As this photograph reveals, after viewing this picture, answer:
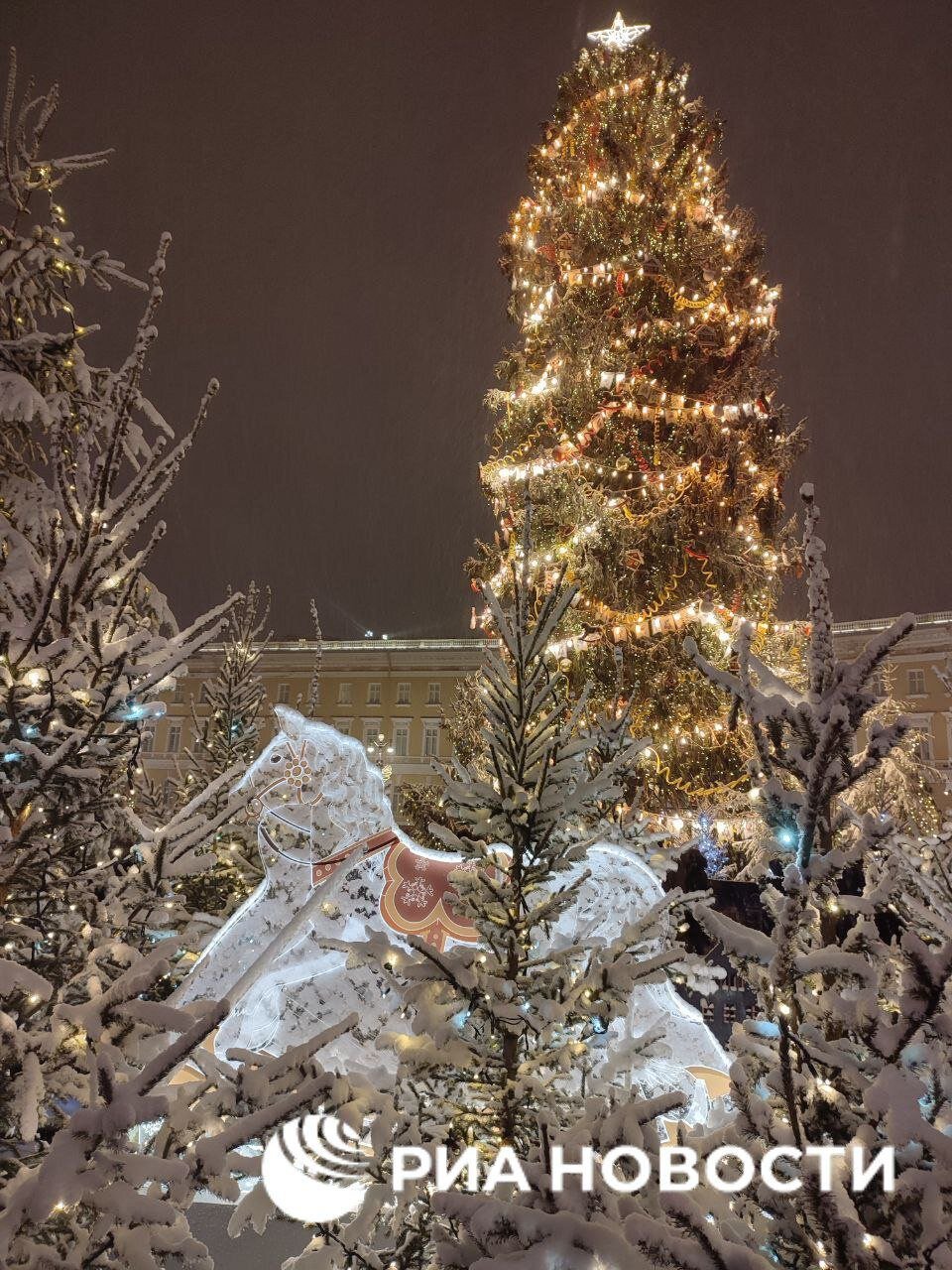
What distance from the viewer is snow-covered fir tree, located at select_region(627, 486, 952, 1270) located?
5.72 feet

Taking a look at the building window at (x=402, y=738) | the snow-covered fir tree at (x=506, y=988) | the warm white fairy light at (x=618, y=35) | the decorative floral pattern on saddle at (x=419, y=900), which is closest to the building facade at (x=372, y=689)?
the building window at (x=402, y=738)

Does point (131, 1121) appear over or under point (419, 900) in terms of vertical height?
over

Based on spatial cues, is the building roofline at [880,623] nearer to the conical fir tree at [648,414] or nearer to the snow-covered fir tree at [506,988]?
the conical fir tree at [648,414]

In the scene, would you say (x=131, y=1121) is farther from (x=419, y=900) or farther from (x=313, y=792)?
(x=313, y=792)

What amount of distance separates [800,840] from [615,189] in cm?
1519

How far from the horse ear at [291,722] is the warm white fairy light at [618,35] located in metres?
16.1

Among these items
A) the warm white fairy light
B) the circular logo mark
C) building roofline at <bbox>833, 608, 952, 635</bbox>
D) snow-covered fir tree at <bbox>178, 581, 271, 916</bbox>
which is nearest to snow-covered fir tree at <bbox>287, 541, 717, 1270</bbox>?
the circular logo mark

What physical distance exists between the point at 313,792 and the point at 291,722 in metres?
0.62

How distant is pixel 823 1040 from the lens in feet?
7.36

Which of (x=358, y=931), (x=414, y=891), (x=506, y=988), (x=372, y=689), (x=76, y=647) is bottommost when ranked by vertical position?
(x=372, y=689)

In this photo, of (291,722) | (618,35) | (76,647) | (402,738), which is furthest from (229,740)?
(402,738)

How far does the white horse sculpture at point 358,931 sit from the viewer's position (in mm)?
5445

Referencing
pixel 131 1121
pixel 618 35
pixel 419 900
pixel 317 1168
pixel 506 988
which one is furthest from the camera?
pixel 618 35

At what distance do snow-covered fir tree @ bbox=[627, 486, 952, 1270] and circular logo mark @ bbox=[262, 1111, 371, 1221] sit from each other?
4.84ft
